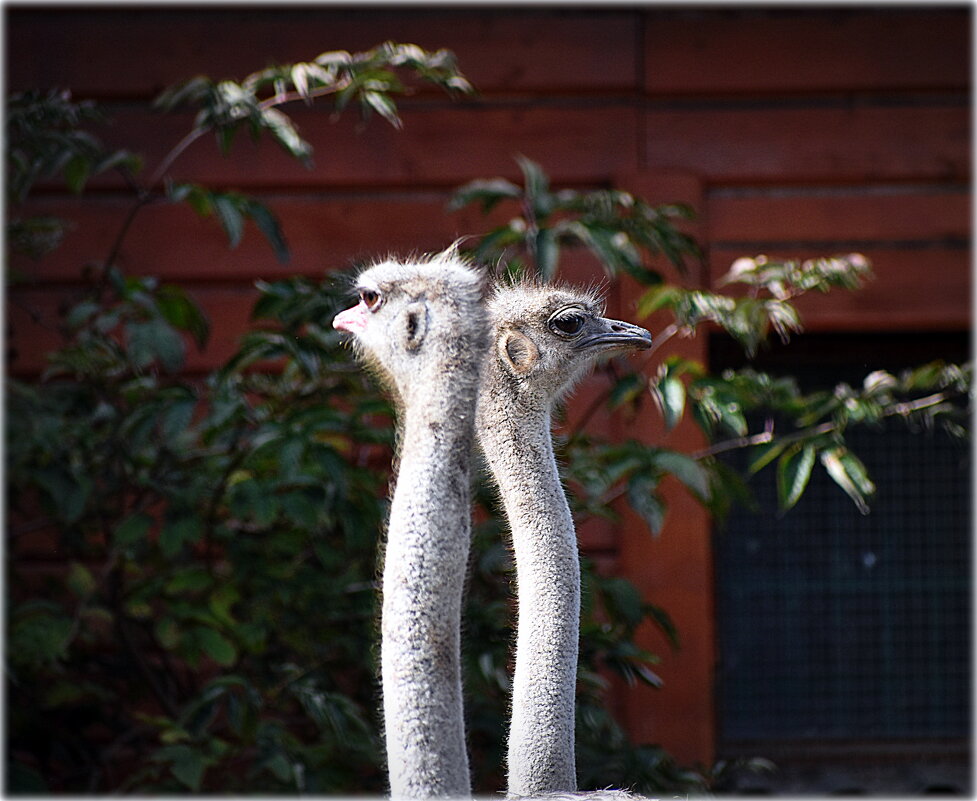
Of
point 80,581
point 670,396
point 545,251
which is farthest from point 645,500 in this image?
point 80,581

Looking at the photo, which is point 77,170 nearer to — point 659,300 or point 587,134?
point 659,300

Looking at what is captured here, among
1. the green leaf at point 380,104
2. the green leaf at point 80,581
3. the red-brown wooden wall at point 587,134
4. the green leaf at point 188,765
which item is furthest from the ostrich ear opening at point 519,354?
the red-brown wooden wall at point 587,134

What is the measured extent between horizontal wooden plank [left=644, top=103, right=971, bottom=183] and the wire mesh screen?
0.80 m

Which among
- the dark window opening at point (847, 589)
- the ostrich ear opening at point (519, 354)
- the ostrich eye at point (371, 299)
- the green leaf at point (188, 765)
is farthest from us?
the dark window opening at point (847, 589)

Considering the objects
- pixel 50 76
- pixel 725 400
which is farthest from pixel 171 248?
pixel 725 400

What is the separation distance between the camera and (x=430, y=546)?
112cm

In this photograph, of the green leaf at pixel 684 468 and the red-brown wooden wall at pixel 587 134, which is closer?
the green leaf at pixel 684 468

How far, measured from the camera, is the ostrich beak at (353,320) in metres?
1.25

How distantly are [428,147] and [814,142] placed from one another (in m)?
1.13

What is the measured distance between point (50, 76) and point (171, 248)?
600mm

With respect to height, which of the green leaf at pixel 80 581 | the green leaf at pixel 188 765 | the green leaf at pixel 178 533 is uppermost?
the green leaf at pixel 178 533

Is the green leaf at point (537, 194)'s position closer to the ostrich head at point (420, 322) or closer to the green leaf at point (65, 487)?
the green leaf at point (65, 487)

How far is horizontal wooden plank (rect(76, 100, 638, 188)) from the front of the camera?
133 inches

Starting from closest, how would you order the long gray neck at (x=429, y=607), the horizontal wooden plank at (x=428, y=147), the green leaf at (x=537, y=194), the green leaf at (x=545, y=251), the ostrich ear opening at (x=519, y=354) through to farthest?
the long gray neck at (x=429, y=607)
the ostrich ear opening at (x=519, y=354)
the green leaf at (x=545, y=251)
the green leaf at (x=537, y=194)
the horizontal wooden plank at (x=428, y=147)
